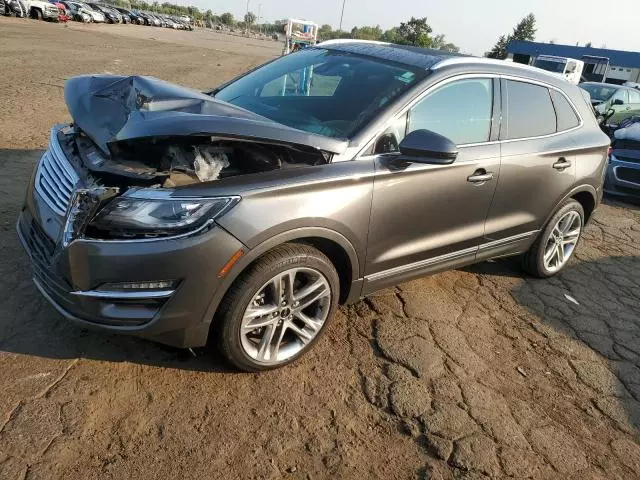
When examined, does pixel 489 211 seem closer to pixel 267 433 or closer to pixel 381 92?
pixel 381 92

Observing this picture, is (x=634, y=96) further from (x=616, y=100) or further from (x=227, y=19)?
(x=227, y=19)

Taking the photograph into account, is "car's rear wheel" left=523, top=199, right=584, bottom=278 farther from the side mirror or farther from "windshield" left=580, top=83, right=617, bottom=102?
"windshield" left=580, top=83, right=617, bottom=102

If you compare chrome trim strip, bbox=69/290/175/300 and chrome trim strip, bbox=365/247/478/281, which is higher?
chrome trim strip, bbox=69/290/175/300

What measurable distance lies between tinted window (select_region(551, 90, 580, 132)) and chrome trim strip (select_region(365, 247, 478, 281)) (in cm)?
141

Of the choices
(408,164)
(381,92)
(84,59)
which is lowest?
(84,59)

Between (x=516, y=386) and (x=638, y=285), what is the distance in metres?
2.59

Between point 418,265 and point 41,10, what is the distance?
4015 centimetres

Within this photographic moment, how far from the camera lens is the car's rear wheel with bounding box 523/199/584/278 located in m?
4.41

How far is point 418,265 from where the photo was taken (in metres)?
3.43

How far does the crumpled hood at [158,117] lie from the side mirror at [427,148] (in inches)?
13.9

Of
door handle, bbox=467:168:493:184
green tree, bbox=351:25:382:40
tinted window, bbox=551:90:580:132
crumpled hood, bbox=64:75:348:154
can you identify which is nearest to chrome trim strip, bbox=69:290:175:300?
crumpled hood, bbox=64:75:348:154

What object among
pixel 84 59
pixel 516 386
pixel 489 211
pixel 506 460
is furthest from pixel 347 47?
pixel 84 59

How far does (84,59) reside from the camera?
54.5ft

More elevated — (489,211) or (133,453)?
(489,211)
